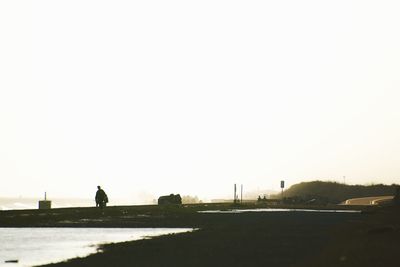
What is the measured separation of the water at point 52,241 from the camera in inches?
691

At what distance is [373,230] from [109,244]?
975cm

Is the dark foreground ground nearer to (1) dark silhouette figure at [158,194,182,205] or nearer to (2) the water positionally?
(2) the water

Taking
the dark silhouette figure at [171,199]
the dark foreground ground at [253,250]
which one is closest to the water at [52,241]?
the dark foreground ground at [253,250]

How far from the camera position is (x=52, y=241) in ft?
74.7

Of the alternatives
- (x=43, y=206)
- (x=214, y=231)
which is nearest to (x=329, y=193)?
(x=43, y=206)

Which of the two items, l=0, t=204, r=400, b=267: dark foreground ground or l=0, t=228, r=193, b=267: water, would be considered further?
l=0, t=228, r=193, b=267: water

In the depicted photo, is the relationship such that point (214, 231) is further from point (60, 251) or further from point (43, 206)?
point (43, 206)

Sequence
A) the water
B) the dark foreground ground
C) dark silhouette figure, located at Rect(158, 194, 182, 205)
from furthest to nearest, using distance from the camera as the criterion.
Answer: dark silhouette figure, located at Rect(158, 194, 182, 205)
the water
the dark foreground ground

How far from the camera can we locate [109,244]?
2112 centimetres

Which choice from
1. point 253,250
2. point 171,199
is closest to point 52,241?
point 253,250

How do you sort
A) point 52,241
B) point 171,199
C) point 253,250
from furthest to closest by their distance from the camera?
point 171,199
point 52,241
point 253,250

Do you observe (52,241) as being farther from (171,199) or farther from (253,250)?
(171,199)

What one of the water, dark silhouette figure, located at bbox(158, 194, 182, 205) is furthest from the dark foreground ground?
dark silhouette figure, located at bbox(158, 194, 182, 205)

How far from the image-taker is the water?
17.5m
